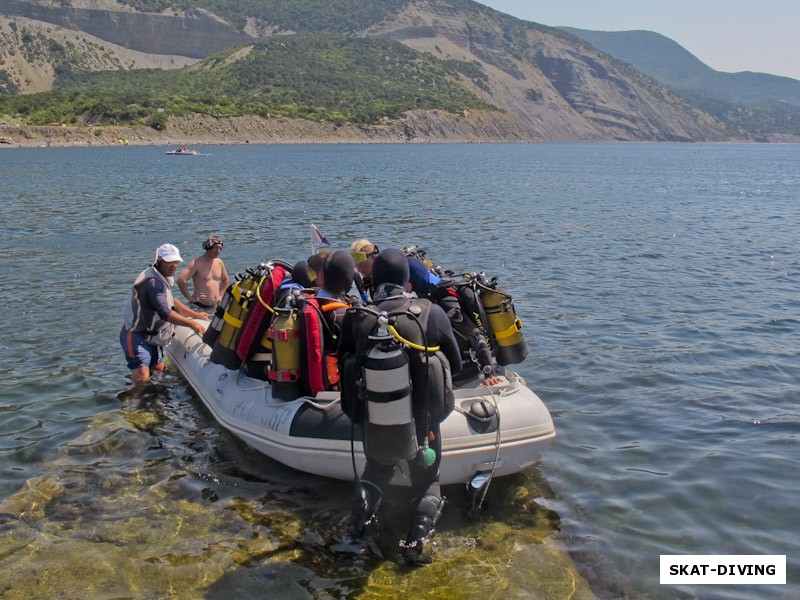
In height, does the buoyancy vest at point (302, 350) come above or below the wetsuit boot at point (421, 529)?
above

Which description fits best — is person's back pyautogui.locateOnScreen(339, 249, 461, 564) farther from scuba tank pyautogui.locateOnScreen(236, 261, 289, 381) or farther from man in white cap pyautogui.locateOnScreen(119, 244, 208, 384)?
man in white cap pyautogui.locateOnScreen(119, 244, 208, 384)

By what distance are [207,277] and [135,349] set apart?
1.87m

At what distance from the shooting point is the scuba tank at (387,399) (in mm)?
5059

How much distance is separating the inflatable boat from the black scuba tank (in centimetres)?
98

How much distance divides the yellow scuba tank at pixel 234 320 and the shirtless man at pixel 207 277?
3034mm

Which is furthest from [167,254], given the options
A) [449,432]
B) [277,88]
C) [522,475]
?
[277,88]

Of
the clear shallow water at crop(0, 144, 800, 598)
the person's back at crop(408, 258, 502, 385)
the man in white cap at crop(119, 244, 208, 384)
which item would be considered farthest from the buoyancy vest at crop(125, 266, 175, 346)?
the person's back at crop(408, 258, 502, 385)

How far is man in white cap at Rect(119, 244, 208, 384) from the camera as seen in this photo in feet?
28.6

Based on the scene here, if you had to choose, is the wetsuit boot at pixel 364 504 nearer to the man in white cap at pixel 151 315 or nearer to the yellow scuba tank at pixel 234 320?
the yellow scuba tank at pixel 234 320

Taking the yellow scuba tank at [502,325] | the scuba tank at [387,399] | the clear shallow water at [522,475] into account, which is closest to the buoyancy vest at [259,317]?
the clear shallow water at [522,475]

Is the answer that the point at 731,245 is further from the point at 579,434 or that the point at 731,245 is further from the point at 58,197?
the point at 58,197

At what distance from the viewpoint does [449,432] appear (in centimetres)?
651

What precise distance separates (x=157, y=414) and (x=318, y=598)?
421 cm

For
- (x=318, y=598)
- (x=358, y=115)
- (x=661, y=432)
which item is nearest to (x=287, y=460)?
(x=318, y=598)
